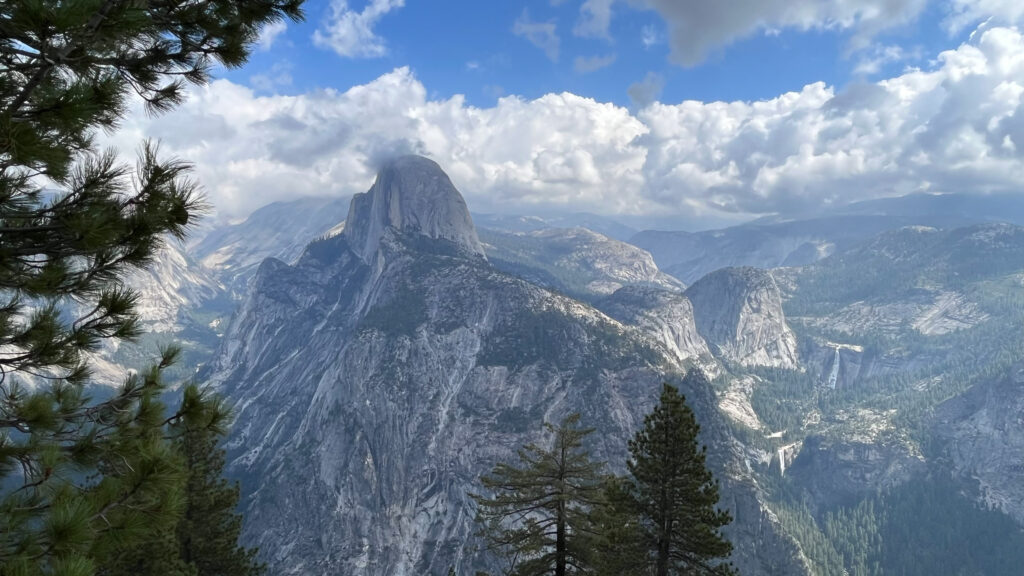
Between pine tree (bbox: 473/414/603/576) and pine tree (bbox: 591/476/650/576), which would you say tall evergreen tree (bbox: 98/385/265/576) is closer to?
pine tree (bbox: 473/414/603/576)

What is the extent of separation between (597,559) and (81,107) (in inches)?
832

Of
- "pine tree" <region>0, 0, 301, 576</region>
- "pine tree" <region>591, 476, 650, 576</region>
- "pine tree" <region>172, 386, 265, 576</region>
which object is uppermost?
"pine tree" <region>0, 0, 301, 576</region>

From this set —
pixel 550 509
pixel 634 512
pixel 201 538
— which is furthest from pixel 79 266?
pixel 201 538

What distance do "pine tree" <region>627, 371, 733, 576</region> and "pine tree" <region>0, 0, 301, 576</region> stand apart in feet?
55.6

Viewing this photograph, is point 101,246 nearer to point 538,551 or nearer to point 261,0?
point 261,0

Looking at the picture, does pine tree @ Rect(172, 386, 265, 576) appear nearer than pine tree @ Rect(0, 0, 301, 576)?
No

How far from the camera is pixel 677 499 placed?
19906 millimetres

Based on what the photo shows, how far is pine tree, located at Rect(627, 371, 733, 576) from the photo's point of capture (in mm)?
19281

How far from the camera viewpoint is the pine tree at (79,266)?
5.40 metres

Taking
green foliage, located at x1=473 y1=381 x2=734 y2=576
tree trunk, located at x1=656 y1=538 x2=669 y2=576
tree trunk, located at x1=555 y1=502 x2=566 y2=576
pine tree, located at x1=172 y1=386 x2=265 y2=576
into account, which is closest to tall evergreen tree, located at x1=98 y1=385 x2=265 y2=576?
pine tree, located at x1=172 y1=386 x2=265 y2=576

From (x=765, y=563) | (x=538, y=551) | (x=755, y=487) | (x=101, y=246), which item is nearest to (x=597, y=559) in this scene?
(x=538, y=551)

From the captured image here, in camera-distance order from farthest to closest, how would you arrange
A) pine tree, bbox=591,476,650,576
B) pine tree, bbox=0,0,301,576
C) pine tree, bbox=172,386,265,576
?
pine tree, bbox=172,386,265,576, pine tree, bbox=591,476,650,576, pine tree, bbox=0,0,301,576

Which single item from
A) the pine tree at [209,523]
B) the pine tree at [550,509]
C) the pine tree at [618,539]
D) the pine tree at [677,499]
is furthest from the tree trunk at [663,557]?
the pine tree at [209,523]

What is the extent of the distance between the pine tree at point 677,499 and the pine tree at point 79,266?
1695 centimetres
